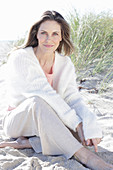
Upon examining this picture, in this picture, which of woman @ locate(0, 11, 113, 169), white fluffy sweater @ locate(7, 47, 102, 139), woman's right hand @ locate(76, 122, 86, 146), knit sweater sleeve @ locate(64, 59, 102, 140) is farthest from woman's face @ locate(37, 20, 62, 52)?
woman's right hand @ locate(76, 122, 86, 146)

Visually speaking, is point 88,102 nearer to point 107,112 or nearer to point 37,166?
point 107,112

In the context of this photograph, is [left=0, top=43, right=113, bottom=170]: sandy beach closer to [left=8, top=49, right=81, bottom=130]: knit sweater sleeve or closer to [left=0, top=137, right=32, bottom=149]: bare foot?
[left=0, top=137, right=32, bottom=149]: bare foot

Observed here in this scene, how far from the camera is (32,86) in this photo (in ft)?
6.01

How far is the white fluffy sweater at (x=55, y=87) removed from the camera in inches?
68.7

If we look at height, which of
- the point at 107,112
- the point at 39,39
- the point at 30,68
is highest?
the point at 39,39

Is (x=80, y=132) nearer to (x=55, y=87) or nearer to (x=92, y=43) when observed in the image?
(x=55, y=87)

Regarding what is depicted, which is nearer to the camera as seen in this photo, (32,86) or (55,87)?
(32,86)

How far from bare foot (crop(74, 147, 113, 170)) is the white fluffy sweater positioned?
108mm

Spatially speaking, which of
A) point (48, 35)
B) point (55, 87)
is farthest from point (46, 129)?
point (48, 35)

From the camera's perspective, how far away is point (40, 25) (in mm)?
1954

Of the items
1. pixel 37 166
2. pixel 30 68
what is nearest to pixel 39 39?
pixel 30 68

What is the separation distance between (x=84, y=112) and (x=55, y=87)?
37 cm

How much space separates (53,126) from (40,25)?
0.75 m

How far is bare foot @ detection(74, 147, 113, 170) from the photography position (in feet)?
5.20
